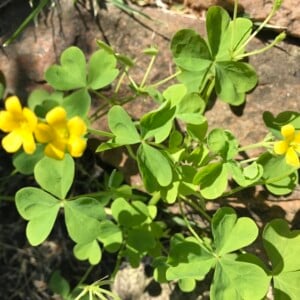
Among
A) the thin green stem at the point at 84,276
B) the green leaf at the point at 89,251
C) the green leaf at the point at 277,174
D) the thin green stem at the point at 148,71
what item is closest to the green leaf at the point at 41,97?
the thin green stem at the point at 148,71

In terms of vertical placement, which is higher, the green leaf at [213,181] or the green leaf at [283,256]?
the green leaf at [213,181]

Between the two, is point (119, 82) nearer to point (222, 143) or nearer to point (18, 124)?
point (222, 143)

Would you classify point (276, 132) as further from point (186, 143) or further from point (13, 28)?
point (13, 28)

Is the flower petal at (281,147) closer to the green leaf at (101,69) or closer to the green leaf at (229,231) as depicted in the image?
the green leaf at (229,231)

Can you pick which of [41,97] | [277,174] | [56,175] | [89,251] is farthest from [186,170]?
[41,97]

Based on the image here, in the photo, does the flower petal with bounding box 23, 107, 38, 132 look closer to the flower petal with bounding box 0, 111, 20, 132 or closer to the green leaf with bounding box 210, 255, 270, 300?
the flower petal with bounding box 0, 111, 20, 132

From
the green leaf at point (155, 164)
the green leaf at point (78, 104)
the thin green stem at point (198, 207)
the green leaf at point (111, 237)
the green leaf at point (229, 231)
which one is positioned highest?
the green leaf at point (78, 104)
